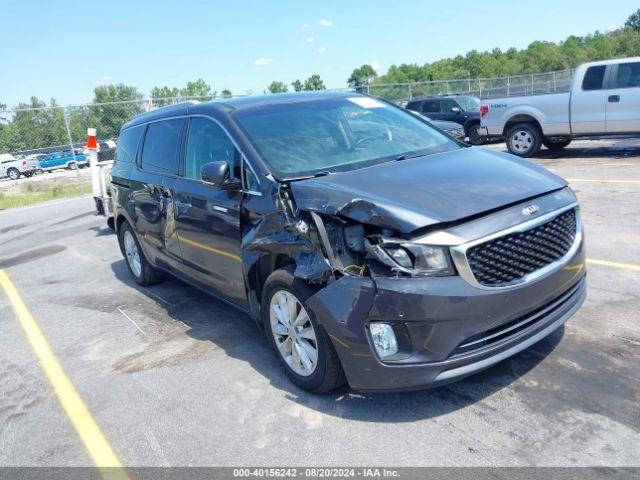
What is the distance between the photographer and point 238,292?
430cm

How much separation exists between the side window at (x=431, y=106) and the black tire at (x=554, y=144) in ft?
17.8

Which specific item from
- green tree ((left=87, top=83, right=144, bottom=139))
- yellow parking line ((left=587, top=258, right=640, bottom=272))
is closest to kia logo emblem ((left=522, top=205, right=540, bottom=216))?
yellow parking line ((left=587, top=258, right=640, bottom=272))

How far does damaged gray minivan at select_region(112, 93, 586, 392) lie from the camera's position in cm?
298

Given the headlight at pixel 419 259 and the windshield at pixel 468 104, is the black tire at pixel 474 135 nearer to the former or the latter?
the windshield at pixel 468 104

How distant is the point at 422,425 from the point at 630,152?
1151cm

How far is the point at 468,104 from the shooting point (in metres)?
18.4

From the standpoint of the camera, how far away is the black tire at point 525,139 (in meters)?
12.9

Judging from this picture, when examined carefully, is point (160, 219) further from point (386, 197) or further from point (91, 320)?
point (386, 197)

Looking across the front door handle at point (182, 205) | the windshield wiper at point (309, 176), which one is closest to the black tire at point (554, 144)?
the front door handle at point (182, 205)

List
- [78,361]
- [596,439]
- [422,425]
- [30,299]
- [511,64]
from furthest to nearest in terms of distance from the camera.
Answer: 1. [511,64]
2. [30,299]
3. [78,361]
4. [422,425]
5. [596,439]

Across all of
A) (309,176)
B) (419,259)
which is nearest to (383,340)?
(419,259)

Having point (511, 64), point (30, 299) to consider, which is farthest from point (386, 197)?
point (511, 64)

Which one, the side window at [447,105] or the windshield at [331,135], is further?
the side window at [447,105]

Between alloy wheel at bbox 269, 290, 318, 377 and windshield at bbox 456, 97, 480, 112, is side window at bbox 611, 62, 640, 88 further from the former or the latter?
alloy wheel at bbox 269, 290, 318, 377
